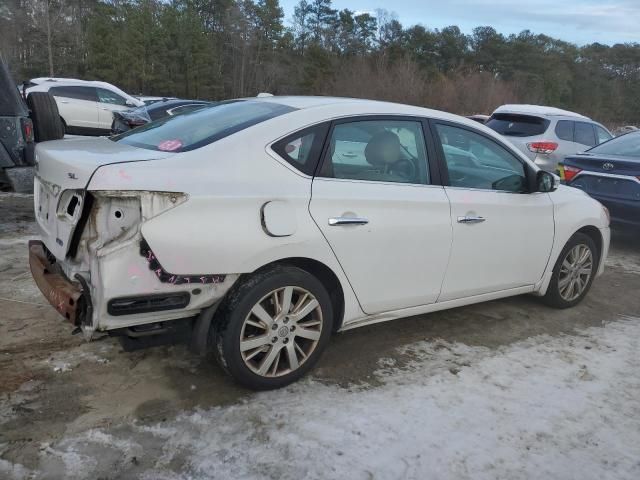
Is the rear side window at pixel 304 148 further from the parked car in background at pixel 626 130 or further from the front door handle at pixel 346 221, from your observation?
the parked car in background at pixel 626 130

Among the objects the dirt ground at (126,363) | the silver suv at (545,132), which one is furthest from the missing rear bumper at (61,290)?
the silver suv at (545,132)

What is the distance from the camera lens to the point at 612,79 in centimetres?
7450

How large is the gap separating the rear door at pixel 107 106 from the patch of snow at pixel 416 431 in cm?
1355

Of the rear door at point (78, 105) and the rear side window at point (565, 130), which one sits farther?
the rear door at point (78, 105)

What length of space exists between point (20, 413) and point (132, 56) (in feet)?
161

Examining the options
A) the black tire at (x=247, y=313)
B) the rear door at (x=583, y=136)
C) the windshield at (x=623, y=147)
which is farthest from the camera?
the rear door at (x=583, y=136)

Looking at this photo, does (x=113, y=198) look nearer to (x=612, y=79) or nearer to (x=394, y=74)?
(x=394, y=74)

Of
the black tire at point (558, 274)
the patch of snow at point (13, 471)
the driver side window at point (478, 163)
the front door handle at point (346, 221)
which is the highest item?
the driver side window at point (478, 163)

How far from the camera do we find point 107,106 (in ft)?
49.9

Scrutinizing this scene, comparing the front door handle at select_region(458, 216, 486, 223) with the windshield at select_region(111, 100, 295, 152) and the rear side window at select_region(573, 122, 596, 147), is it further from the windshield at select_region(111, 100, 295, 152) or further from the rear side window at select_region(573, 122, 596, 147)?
the rear side window at select_region(573, 122, 596, 147)

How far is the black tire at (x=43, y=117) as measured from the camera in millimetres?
5941

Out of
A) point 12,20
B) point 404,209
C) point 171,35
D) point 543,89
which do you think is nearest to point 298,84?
point 171,35

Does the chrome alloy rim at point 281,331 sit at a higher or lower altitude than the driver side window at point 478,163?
lower

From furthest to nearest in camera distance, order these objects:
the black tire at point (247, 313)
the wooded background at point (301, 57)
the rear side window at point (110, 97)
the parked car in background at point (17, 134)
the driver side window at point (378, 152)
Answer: the wooded background at point (301, 57)
the rear side window at point (110, 97)
the parked car in background at point (17, 134)
the driver side window at point (378, 152)
the black tire at point (247, 313)
